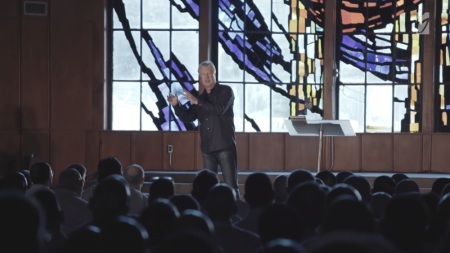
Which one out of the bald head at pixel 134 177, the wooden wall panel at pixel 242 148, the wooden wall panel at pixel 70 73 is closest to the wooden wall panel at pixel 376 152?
the wooden wall panel at pixel 242 148

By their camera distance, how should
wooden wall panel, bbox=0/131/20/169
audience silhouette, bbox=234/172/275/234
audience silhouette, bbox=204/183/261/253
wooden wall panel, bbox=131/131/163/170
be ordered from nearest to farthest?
audience silhouette, bbox=204/183/261/253
audience silhouette, bbox=234/172/275/234
wooden wall panel, bbox=0/131/20/169
wooden wall panel, bbox=131/131/163/170

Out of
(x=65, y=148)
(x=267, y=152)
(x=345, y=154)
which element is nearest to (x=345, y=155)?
(x=345, y=154)

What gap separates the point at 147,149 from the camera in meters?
10.0

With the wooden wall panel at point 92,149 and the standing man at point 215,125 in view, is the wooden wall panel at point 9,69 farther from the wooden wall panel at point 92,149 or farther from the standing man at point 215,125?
the standing man at point 215,125

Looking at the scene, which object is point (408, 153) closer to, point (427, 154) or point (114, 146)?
point (427, 154)

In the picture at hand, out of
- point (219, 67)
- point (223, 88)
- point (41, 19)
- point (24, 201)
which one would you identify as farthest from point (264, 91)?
point (24, 201)

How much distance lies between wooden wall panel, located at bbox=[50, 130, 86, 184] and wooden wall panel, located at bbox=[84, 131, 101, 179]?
1.9 inches

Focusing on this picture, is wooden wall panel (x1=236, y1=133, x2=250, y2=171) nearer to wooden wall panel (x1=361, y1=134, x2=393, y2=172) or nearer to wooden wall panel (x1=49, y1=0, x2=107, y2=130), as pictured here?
wooden wall panel (x1=361, y1=134, x2=393, y2=172)

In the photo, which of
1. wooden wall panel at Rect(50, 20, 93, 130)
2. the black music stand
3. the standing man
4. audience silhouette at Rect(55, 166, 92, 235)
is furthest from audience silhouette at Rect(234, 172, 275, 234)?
wooden wall panel at Rect(50, 20, 93, 130)

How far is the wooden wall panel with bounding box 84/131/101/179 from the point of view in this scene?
9.98m

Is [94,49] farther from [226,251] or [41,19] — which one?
[226,251]

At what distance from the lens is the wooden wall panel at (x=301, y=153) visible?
10055mm

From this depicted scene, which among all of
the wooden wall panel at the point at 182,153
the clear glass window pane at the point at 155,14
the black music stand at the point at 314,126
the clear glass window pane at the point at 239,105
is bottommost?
the wooden wall panel at the point at 182,153

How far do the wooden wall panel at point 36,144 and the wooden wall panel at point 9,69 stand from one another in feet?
0.57
